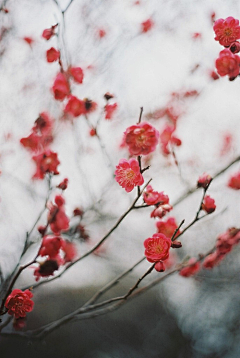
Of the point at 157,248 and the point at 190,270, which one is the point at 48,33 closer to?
the point at 157,248

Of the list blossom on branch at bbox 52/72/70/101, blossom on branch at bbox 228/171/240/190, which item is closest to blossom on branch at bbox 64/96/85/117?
blossom on branch at bbox 52/72/70/101

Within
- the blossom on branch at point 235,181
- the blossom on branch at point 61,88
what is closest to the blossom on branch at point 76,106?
the blossom on branch at point 61,88

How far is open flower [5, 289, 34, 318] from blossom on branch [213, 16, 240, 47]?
1.16 metres

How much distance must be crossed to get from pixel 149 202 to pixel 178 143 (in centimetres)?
74

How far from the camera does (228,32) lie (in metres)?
1.08

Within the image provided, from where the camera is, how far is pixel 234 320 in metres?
2.62

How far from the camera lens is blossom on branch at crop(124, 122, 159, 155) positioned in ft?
3.18

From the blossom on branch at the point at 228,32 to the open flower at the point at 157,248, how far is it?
77 cm

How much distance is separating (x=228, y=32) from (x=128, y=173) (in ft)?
2.20

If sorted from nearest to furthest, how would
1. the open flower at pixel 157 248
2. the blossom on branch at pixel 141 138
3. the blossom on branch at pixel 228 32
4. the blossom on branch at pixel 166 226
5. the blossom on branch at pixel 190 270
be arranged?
the open flower at pixel 157 248, the blossom on branch at pixel 141 138, the blossom on branch at pixel 228 32, the blossom on branch at pixel 166 226, the blossom on branch at pixel 190 270

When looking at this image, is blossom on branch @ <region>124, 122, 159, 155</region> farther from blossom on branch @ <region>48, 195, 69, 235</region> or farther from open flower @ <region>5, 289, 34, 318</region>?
open flower @ <region>5, 289, 34, 318</region>

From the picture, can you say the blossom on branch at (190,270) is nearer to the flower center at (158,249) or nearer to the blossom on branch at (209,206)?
the blossom on branch at (209,206)

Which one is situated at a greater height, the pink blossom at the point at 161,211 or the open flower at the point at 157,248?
the pink blossom at the point at 161,211

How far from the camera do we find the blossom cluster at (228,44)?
1.03 metres
